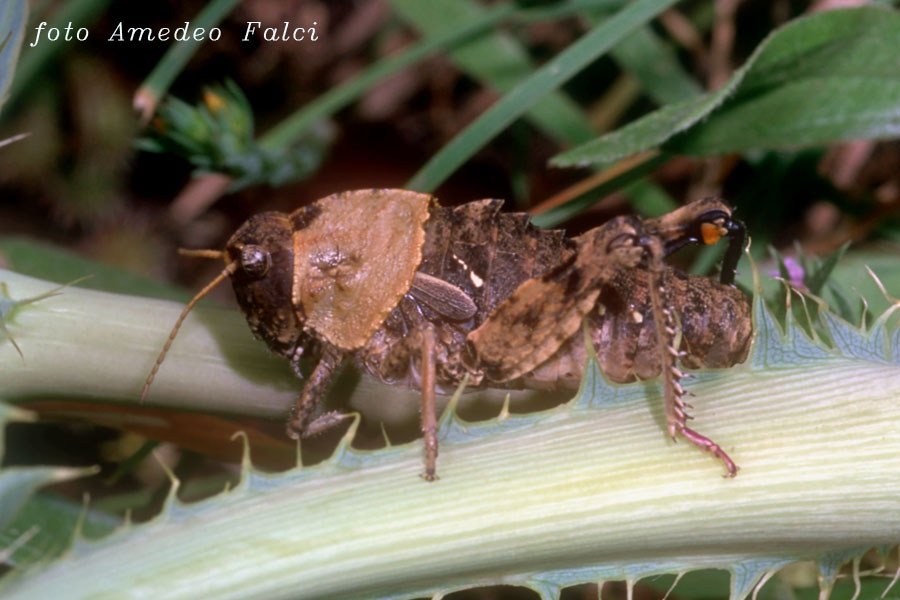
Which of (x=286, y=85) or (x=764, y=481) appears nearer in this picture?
(x=764, y=481)

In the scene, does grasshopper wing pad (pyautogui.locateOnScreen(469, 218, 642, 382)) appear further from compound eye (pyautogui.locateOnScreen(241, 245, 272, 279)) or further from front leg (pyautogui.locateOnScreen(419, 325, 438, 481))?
compound eye (pyautogui.locateOnScreen(241, 245, 272, 279))

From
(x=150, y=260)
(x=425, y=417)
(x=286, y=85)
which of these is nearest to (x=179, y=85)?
(x=286, y=85)

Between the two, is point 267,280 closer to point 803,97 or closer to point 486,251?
point 486,251

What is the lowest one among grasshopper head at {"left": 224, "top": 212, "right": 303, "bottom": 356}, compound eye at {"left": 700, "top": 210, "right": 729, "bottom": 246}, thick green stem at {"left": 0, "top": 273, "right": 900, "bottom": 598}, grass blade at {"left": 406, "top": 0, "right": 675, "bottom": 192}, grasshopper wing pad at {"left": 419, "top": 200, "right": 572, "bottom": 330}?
thick green stem at {"left": 0, "top": 273, "right": 900, "bottom": 598}

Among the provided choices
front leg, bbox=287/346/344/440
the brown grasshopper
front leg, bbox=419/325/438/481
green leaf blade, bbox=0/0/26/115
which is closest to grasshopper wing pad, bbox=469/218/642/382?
the brown grasshopper

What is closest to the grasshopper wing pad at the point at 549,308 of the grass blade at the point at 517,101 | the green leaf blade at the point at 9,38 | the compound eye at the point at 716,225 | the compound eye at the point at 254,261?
the compound eye at the point at 716,225

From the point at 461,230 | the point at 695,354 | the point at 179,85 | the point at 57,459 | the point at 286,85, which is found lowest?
the point at 57,459

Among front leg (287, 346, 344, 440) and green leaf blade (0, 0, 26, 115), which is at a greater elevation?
green leaf blade (0, 0, 26, 115)

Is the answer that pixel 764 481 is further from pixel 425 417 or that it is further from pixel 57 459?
pixel 57 459

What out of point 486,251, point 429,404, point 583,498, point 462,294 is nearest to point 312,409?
point 429,404
